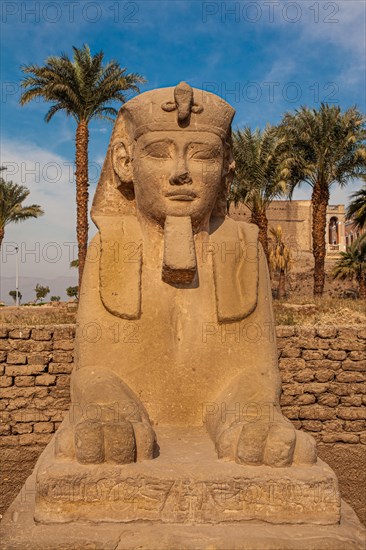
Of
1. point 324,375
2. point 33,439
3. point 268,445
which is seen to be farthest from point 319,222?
point 268,445

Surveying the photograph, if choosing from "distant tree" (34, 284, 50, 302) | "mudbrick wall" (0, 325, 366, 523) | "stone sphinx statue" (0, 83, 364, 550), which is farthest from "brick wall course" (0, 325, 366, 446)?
"distant tree" (34, 284, 50, 302)

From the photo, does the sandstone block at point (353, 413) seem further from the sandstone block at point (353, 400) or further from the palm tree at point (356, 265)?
the palm tree at point (356, 265)

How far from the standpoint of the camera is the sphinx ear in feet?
8.71

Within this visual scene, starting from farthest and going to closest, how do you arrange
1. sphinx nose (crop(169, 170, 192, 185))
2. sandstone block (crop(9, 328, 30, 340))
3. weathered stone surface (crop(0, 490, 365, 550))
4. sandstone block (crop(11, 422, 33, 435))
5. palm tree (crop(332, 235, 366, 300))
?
palm tree (crop(332, 235, 366, 300)) → sandstone block (crop(9, 328, 30, 340)) → sandstone block (crop(11, 422, 33, 435)) → sphinx nose (crop(169, 170, 192, 185)) → weathered stone surface (crop(0, 490, 365, 550))

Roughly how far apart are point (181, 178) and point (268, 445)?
1212 millimetres

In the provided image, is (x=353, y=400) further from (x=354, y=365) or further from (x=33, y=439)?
(x=33, y=439)

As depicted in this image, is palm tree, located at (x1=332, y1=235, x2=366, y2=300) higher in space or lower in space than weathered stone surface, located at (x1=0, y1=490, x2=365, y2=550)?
higher

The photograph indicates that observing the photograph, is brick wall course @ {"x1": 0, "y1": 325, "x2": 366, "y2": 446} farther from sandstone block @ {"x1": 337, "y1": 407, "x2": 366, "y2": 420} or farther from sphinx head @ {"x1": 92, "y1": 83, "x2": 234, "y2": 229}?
sphinx head @ {"x1": 92, "y1": 83, "x2": 234, "y2": 229}

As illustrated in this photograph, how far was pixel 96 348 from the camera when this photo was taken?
7.92 ft

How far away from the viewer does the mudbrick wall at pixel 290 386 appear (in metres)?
6.74

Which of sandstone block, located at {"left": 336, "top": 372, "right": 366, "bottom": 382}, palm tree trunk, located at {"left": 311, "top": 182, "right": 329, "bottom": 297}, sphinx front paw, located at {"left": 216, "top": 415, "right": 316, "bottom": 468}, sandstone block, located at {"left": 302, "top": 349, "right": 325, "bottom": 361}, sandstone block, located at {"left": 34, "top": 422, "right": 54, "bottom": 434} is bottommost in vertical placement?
sandstone block, located at {"left": 34, "top": 422, "right": 54, "bottom": 434}

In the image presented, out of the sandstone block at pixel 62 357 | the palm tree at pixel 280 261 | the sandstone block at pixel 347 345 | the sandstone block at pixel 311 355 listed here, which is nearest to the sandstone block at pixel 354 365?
the sandstone block at pixel 347 345

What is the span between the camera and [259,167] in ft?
51.7

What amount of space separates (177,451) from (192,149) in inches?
53.7
